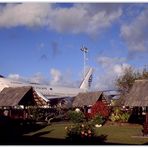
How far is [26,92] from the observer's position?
27.2m

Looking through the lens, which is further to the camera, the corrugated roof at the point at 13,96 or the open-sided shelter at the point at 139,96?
the corrugated roof at the point at 13,96

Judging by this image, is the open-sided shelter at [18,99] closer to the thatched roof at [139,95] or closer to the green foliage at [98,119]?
the green foliage at [98,119]

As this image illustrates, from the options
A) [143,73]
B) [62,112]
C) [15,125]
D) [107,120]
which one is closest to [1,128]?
[15,125]

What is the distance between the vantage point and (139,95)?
23.7 metres

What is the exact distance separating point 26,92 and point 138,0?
43.5 ft

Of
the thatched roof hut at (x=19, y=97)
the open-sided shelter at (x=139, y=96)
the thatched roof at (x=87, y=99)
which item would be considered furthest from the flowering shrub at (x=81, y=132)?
the thatched roof at (x=87, y=99)

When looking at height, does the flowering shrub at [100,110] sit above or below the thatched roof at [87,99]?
below

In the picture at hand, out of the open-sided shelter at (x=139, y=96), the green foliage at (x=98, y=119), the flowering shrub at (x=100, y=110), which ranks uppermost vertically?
the open-sided shelter at (x=139, y=96)

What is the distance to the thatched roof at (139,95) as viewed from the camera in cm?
2316

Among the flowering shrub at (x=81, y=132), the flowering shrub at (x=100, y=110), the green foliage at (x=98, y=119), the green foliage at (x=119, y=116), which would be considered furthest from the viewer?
the flowering shrub at (x=100, y=110)

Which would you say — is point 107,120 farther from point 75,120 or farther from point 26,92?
point 26,92

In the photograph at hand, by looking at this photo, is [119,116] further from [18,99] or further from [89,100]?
[18,99]

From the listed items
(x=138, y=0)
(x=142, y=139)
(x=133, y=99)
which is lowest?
(x=142, y=139)

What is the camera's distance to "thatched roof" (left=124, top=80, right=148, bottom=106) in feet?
76.0
